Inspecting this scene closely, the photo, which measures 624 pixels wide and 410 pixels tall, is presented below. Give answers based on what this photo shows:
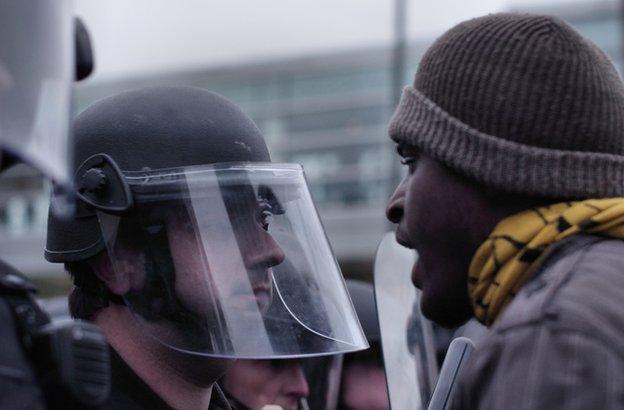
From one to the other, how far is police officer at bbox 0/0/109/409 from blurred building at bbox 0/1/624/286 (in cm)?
2766

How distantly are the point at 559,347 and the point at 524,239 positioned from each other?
306 millimetres

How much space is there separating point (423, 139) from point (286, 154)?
3159cm

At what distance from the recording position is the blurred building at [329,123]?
Answer: 31297 mm

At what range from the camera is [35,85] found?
5.07 ft

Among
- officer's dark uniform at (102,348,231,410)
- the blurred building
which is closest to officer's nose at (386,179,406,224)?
officer's dark uniform at (102,348,231,410)

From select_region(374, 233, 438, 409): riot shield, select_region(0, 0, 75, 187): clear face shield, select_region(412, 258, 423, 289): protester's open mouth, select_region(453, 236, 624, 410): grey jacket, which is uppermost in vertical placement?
select_region(0, 0, 75, 187): clear face shield

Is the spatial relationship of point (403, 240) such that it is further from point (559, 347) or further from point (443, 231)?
point (559, 347)

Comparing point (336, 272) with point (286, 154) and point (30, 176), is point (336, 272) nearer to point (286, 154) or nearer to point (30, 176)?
point (30, 176)

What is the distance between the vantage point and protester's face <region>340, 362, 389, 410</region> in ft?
13.6

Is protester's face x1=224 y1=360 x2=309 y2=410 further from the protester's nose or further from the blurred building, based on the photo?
the blurred building

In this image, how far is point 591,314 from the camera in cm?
167

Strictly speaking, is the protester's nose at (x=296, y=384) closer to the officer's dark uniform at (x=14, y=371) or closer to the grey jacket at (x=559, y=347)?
the grey jacket at (x=559, y=347)

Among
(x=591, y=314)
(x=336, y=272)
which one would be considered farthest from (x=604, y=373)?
(x=336, y=272)

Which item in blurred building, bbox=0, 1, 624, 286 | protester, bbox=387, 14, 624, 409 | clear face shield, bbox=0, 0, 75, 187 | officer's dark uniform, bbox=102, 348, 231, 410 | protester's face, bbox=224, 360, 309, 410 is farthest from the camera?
blurred building, bbox=0, 1, 624, 286
